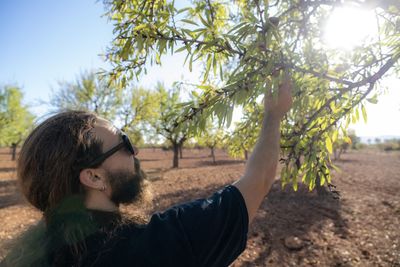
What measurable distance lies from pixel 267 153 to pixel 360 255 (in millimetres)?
5490

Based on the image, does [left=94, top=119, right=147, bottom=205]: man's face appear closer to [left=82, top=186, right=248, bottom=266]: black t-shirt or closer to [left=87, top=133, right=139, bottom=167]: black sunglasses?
[left=87, top=133, right=139, bottom=167]: black sunglasses

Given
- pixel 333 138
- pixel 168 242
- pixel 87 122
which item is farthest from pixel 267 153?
pixel 333 138

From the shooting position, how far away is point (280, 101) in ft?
5.72

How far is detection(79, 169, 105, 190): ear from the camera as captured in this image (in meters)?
1.60

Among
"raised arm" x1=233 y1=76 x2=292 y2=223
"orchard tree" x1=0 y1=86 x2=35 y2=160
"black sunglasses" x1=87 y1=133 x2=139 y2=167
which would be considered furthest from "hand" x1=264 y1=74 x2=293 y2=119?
"orchard tree" x1=0 y1=86 x2=35 y2=160

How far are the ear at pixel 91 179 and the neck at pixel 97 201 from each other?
0.04m

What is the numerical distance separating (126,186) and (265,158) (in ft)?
2.57

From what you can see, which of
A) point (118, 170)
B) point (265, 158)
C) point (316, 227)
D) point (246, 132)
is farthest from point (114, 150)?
point (316, 227)

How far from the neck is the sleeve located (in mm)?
345

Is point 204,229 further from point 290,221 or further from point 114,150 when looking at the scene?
point 290,221

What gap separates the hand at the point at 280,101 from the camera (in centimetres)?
172

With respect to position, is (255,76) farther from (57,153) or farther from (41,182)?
(41,182)

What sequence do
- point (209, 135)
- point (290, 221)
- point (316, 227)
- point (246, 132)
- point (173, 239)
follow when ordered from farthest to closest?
point (290, 221)
point (316, 227)
point (209, 135)
point (246, 132)
point (173, 239)

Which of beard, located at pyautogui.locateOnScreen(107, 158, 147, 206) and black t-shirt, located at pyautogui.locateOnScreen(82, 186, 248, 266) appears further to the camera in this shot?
beard, located at pyautogui.locateOnScreen(107, 158, 147, 206)
